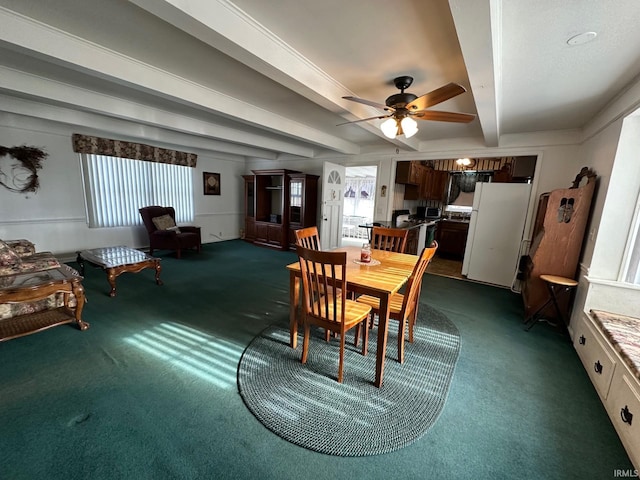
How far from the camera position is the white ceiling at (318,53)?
1473 mm

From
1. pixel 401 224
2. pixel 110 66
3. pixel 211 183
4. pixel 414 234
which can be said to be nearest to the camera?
pixel 110 66

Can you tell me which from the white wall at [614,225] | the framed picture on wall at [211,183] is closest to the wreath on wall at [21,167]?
the framed picture on wall at [211,183]

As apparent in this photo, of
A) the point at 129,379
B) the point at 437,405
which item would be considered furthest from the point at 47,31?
the point at 437,405

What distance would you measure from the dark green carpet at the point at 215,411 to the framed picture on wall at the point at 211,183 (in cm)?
427

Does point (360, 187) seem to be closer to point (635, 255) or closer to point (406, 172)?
point (406, 172)

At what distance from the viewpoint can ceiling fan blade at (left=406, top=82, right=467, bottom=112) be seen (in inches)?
69.5

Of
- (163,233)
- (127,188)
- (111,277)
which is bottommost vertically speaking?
(111,277)

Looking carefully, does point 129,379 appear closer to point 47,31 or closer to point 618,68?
point 47,31

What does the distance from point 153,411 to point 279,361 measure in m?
0.86

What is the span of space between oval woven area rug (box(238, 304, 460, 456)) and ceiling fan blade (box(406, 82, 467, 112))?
2.10m

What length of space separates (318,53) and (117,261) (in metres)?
3.48

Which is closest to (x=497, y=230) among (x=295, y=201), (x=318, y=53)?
(x=318, y=53)

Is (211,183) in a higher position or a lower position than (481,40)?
lower

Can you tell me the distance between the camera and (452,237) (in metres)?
5.98
